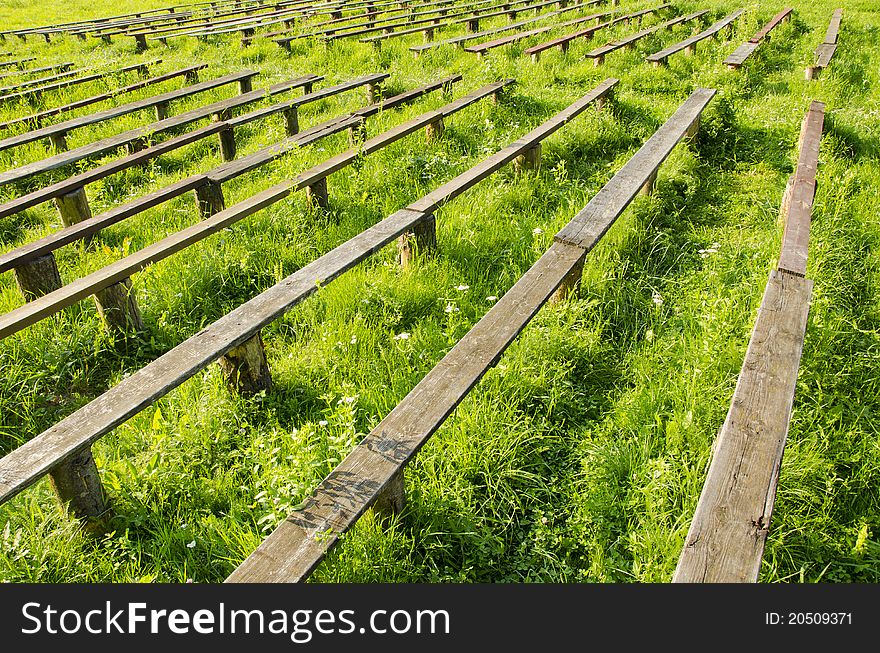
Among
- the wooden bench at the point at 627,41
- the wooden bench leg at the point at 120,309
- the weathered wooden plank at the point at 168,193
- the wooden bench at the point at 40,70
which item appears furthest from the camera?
the wooden bench at the point at 40,70

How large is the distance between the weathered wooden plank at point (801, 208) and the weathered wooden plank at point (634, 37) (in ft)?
13.1

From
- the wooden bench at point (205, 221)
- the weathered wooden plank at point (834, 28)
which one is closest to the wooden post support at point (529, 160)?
the wooden bench at point (205, 221)

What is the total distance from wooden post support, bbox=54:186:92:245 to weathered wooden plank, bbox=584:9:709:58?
256 inches

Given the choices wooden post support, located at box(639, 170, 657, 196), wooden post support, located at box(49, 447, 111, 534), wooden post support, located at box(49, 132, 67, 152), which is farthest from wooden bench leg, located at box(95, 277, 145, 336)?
wooden post support, located at box(49, 132, 67, 152)

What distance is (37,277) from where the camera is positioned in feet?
11.5

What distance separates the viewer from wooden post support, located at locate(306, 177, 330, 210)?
4.59 metres

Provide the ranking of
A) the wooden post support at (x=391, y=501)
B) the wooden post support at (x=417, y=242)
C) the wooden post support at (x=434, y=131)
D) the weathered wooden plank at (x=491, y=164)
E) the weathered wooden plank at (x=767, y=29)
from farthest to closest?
the weathered wooden plank at (x=767, y=29) < the wooden post support at (x=434, y=131) < the weathered wooden plank at (x=491, y=164) < the wooden post support at (x=417, y=242) < the wooden post support at (x=391, y=501)

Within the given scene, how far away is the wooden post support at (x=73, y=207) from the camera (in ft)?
14.9

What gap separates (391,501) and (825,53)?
378 inches

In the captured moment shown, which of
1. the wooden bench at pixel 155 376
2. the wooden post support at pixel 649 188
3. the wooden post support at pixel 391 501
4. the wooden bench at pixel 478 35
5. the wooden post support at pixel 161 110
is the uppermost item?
the wooden bench at pixel 478 35

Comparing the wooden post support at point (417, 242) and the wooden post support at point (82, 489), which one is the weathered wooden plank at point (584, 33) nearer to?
the wooden post support at point (417, 242)

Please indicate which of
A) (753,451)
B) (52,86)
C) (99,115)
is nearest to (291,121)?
(99,115)

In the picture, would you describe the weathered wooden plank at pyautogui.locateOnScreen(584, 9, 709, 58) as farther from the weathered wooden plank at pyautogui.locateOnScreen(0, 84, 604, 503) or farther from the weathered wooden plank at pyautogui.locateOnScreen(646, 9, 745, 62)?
the weathered wooden plank at pyautogui.locateOnScreen(0, 84, 604, 503)

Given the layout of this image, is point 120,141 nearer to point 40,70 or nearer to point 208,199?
point 208,199
